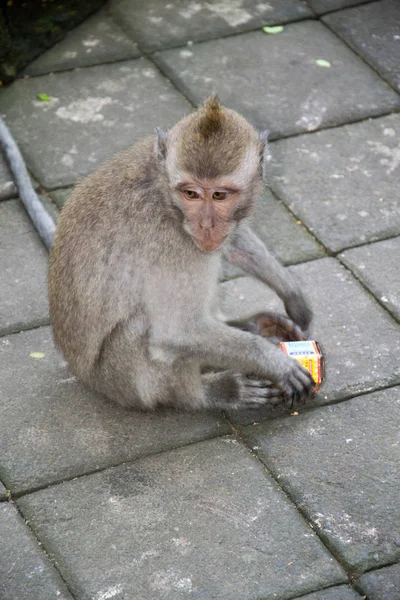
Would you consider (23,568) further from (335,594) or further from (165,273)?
(165,273)

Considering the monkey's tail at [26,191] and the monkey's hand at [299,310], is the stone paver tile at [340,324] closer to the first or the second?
the monkey's hand at [299,310]

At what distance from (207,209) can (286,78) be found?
3196 millimetres

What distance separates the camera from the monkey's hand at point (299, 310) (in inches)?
198

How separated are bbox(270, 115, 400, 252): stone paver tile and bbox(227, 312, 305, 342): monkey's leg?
0.82m

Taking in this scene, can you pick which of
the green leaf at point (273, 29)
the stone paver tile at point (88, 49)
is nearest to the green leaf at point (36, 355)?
the stone paver tile at point (88, 49)

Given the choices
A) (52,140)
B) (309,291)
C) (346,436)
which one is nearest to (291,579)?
(346,436)

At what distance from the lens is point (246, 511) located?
431 cm

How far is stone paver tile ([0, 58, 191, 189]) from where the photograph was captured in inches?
253

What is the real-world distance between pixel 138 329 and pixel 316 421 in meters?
0.92

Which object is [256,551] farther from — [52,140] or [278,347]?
[52,140]

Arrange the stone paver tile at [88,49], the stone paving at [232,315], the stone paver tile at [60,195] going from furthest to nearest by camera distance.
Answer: the stone paver tile at [88,49], the stone paver tile at [60,195], the stone paving at [232,315]

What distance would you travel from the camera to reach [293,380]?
4684 mm

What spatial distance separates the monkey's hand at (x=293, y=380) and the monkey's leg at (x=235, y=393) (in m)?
0.07

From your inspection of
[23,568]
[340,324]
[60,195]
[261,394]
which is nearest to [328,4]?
[60,195]
